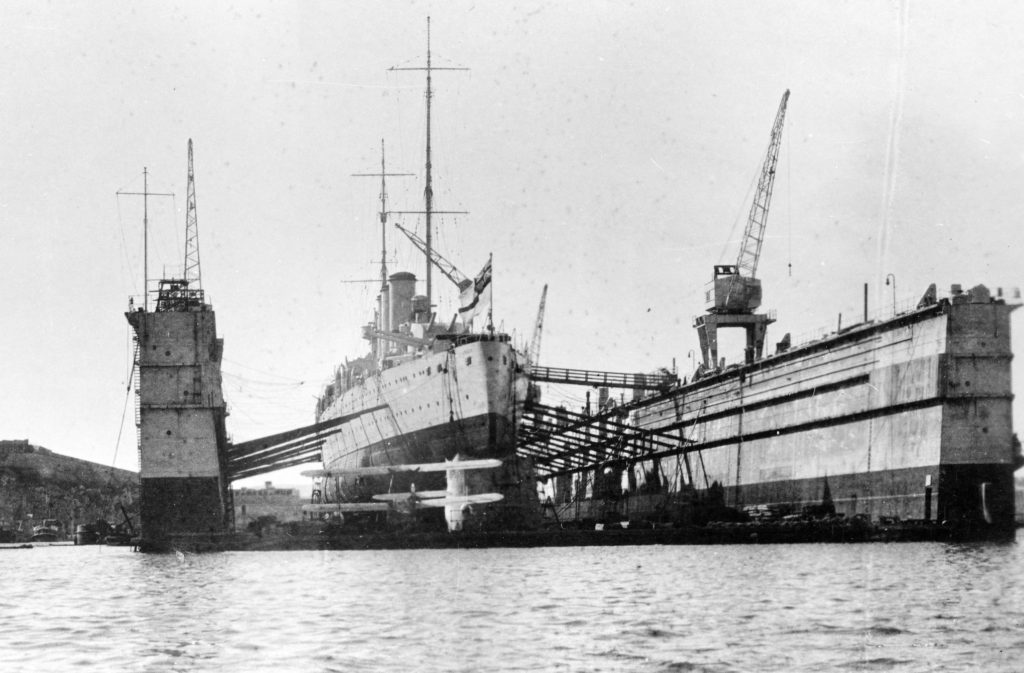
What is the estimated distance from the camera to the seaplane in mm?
52312

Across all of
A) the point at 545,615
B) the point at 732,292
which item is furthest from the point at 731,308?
the point at 545,615

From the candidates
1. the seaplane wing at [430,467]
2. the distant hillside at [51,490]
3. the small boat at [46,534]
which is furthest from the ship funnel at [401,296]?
the distant hillside at [51,490]

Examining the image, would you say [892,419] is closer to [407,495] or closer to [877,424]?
[877,424]

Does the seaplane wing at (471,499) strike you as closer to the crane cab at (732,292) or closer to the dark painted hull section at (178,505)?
the dark painted hull section at (178,505)

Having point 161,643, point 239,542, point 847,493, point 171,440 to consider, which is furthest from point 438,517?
point 161,643

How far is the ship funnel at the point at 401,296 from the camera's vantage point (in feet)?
239

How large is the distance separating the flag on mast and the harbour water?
65.7 feet

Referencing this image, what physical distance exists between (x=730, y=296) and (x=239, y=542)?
32919 mm

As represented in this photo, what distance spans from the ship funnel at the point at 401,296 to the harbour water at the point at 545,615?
33900 millimetres

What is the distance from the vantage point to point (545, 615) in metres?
23.6

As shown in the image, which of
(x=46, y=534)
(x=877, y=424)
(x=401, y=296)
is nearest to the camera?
(x=877, y=424)

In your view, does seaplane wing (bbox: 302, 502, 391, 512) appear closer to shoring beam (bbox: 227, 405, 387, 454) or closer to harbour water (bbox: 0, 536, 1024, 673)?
shoring beam (bbox: 227, 405, 387, 454)

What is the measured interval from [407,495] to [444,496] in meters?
2.15

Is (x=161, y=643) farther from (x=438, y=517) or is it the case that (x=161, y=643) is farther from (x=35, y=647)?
(x=438, y=517)
